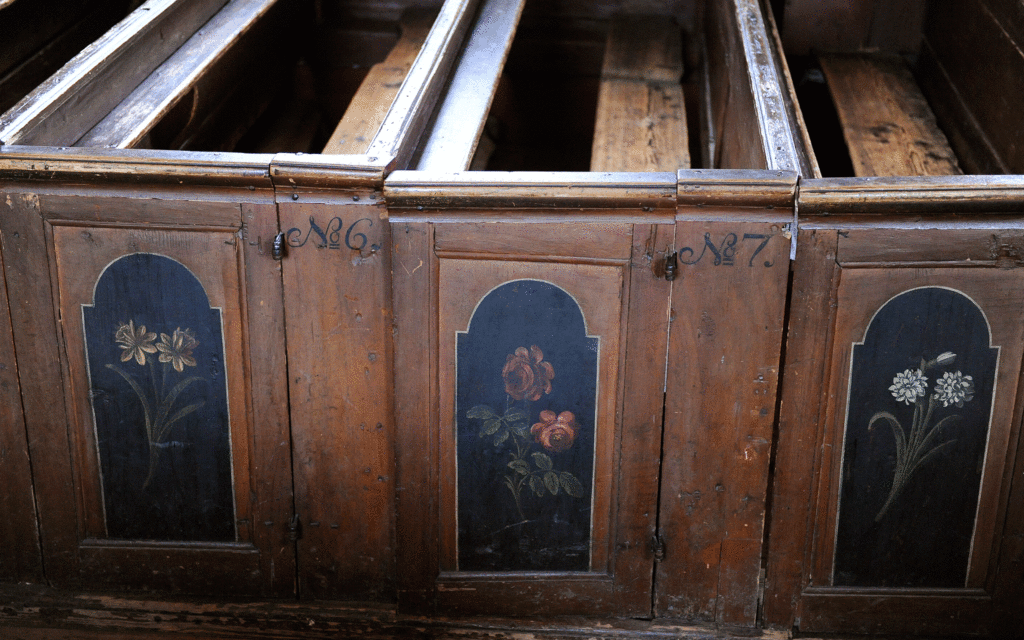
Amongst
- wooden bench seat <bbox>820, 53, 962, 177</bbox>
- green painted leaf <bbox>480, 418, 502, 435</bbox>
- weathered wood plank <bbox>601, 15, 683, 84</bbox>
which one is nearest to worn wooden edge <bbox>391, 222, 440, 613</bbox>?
green painted leaf <bbox>480, 418, 502, 435</bbox>

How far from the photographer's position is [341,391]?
2.38m

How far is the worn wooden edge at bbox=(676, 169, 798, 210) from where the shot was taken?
2117 mm

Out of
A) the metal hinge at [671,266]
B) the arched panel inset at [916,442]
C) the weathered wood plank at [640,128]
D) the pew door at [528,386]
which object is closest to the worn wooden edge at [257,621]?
the pew door at [528,386]

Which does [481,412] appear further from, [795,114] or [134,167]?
[795,114]

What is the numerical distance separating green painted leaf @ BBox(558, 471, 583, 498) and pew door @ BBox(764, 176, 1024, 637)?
1.49 ft

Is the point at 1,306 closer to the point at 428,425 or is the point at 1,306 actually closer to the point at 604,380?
the point at 428,425

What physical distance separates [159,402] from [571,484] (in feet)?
3.24

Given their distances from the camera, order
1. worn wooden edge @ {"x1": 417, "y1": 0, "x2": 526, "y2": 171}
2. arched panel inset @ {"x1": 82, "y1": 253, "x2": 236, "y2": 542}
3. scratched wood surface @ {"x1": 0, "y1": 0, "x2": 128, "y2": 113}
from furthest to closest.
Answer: scratched wood surface @ {"x1": 0, "y1": 0, "x2": 128, "y2": 113} → worn wooden edge @ {"x1": 417, "y1": 0, "x2": 526, "y2": 171} → arched panel inset @ {"x1": 82, "y1": 253, "x2": 236, "y2": 542}

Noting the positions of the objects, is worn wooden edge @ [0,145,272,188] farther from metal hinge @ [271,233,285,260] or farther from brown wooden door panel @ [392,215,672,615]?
brown wooden door panel @ [392,215,672,615]

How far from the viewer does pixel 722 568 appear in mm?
2451

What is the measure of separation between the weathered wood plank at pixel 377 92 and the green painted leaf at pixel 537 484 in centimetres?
108

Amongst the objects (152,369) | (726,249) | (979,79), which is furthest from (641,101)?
(152,369)

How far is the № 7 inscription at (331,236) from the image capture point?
224cm

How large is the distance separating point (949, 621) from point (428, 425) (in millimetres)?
1338
